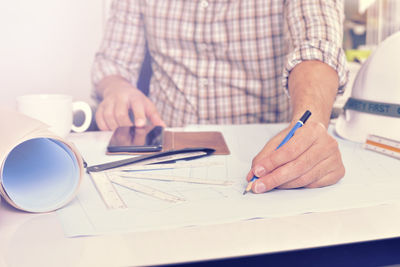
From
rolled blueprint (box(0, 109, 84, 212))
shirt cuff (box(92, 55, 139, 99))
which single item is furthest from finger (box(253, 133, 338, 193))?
shirt cuff (box(92, 55, 139, 99))

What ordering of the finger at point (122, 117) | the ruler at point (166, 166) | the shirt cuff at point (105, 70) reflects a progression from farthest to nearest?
the shirt cuff at point (105, 70), the finger at point (122, 117), the ruler at point (166, 166)

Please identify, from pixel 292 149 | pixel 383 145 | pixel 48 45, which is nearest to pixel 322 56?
pixel 383 145

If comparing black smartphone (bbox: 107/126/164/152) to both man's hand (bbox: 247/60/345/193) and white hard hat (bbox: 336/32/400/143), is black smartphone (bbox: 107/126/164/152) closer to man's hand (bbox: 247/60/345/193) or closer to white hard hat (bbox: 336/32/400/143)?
man's hand (bbox: 247/60/345/193)

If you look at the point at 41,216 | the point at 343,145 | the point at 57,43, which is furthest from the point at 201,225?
the point at 57,43

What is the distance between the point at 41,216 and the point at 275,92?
0.86 metres

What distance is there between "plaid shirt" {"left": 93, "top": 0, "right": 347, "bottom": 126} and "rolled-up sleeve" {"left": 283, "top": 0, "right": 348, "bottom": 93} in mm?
71

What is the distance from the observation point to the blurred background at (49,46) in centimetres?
172

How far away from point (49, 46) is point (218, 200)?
5.09ft

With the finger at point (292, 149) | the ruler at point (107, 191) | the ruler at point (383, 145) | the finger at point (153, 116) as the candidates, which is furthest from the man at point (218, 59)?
the ruler at point (107, 191)

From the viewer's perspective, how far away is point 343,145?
77 cm

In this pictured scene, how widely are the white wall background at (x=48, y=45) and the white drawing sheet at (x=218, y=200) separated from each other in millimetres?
1277

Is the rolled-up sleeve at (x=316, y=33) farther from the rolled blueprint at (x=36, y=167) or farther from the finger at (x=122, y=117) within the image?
the rolled blueprint at (x=36, y=167)

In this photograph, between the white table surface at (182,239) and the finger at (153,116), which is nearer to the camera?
the white table surface at (182,239)

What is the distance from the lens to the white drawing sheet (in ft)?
1.45
